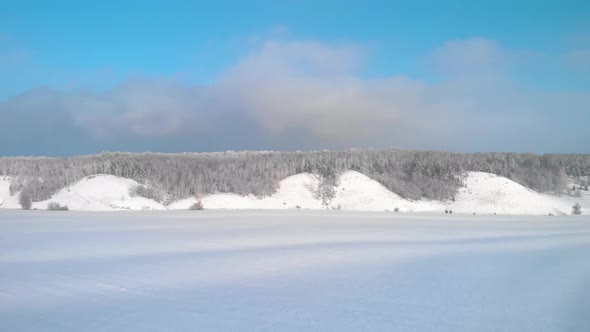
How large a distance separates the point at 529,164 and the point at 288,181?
44.6 ft

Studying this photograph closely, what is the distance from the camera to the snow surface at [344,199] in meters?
17.3

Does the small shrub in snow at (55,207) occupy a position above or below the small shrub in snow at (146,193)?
below

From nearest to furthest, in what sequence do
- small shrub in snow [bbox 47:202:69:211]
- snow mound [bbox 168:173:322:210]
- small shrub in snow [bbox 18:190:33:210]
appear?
small shrub in snow [bbox 47:202:69:211]
small shrub in snow [bbox 18:190:33:210]
snow mound [bbox 168:173:322:210]

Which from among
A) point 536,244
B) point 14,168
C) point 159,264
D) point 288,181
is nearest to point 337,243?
point 159,264

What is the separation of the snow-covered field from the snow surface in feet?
30.5

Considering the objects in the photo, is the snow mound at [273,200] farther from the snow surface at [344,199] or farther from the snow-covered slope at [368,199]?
the snow-covered slope at [368,199]

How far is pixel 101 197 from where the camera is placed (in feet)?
56.9

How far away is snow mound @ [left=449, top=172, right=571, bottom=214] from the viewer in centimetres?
1745

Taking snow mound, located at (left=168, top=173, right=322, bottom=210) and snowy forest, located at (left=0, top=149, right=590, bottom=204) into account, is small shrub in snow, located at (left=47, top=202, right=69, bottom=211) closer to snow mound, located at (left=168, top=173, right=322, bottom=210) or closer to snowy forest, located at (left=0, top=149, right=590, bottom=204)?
snowy forest, located at (left=0, top=149, right=590, bottom=204)

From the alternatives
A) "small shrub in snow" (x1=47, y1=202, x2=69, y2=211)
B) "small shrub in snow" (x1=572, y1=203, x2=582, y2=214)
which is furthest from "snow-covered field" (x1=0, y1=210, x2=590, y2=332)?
"small shrub in snow" (x1=572, y1=203, x2=582, y2=214)

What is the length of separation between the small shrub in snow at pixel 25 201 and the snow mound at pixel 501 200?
668 inches

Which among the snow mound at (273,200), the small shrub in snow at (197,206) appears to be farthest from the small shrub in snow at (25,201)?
the small shrub in snow at (197,206)

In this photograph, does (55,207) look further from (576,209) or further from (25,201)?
(576,209)

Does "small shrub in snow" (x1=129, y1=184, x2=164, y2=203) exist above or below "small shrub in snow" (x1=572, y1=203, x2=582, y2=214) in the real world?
above
